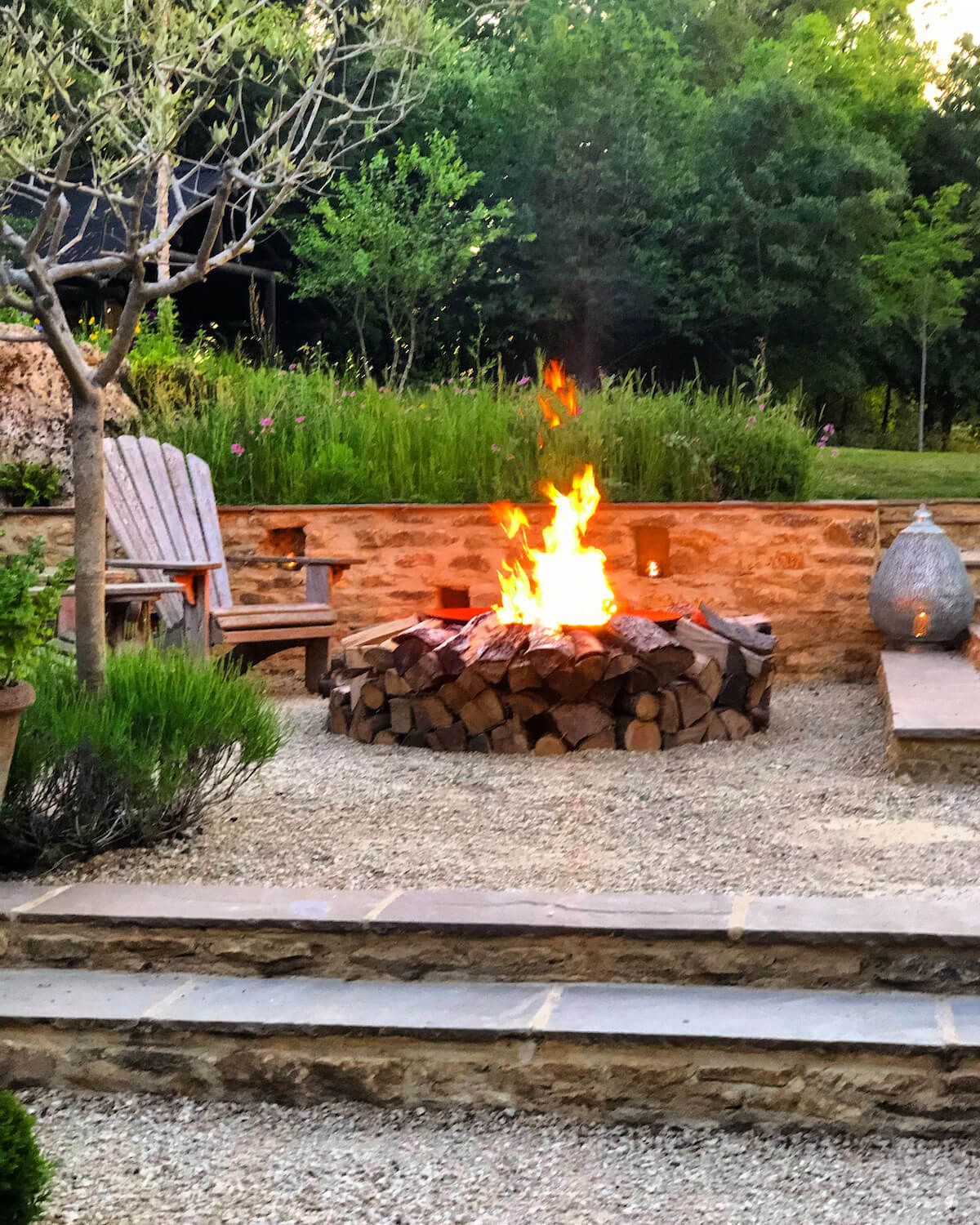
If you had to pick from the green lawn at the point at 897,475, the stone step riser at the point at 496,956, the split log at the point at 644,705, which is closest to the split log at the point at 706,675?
the split log at the point at 644,705

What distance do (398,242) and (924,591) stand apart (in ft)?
29.8

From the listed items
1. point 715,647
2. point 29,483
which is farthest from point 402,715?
point 29,483

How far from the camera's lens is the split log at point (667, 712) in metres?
4.32

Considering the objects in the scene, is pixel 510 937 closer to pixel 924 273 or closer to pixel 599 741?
pixel 599 741

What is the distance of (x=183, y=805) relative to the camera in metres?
3.03

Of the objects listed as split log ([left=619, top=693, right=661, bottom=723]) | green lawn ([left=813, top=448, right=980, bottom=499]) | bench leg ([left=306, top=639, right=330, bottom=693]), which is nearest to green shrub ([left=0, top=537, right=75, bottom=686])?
split log ([left=619, top=693, right=661, bottom=723])

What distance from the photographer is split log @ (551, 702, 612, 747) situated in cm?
426

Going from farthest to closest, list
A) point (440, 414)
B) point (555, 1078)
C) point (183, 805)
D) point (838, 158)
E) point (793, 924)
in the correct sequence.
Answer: point (838, 158), point (440, 414), point (183, 805), point (793, 924), point (555, 1078)

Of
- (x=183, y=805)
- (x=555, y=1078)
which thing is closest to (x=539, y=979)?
(x=555, y=1078)

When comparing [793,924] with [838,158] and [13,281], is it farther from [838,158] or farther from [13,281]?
[838,158]

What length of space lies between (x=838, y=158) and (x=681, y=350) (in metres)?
2.74

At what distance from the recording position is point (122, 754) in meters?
2.85

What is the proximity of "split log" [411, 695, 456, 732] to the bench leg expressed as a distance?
121 centimetres

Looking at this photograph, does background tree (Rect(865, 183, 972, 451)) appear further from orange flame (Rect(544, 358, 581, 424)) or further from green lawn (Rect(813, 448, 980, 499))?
orange flame (Rect(544, 358, 581, 424))
